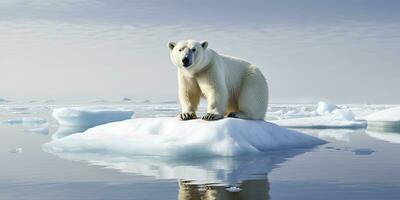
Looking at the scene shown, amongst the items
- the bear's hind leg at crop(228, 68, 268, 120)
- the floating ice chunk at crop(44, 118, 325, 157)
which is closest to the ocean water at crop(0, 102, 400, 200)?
the floating ice chunk at crop(44, 118, 325, 157)

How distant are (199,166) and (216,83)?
1.57 m

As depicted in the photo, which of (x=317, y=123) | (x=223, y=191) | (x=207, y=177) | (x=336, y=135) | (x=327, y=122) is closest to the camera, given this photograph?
(x=223, y=191)

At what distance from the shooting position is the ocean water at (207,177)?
560 cm

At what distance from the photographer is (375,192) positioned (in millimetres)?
5641

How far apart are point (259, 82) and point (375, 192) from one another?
452 centimetres

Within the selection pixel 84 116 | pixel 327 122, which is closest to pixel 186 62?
pixel 327 122

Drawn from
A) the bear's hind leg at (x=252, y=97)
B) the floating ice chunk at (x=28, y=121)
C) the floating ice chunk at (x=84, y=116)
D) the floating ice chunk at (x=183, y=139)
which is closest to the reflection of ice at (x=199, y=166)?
the floating ice chunk at (x=183, y=139)

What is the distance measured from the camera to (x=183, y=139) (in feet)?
29.4

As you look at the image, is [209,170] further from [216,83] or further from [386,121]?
[386,121]

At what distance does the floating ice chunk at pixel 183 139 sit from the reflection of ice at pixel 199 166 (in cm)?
16

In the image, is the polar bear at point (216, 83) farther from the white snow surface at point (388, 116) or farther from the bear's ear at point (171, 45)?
the white snow surface at point (388, 116)

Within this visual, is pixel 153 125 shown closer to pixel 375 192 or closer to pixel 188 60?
pixel 188 60

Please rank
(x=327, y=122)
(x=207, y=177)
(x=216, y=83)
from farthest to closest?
1. (x=327, y=122)
2. (x=216, y=83)
3. (x=207, y=177)

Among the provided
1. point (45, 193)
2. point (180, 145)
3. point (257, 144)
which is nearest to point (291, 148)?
point (257, 144)
